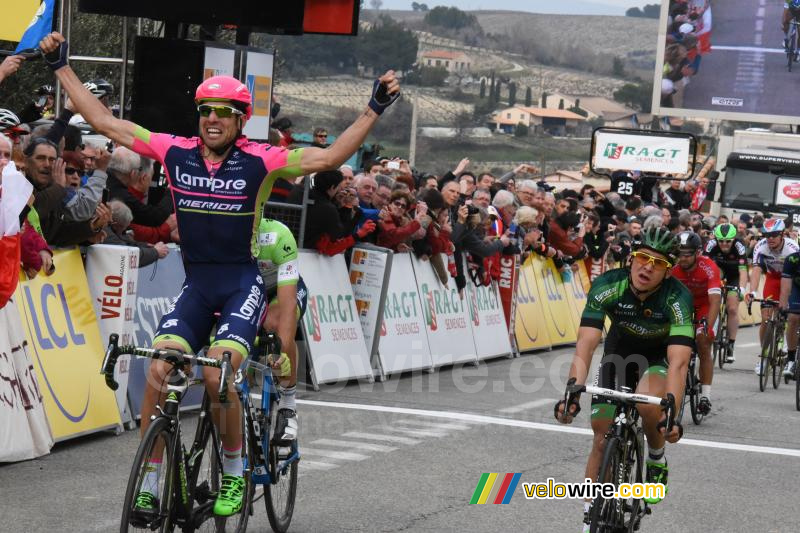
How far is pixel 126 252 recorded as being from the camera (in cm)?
1090

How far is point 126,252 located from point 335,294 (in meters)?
3.87

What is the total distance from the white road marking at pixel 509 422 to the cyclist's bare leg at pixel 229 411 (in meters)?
5.77

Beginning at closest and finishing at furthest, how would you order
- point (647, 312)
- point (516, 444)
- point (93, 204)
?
point (647, 312) → point (93, 204) → point (516, 444)

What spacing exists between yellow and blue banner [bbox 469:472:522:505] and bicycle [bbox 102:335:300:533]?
66.5 inches

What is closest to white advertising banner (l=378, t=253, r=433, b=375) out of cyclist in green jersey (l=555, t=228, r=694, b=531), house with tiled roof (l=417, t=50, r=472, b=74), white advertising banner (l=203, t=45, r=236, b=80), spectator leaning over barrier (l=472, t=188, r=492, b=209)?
spectator leaning over barrier (l=472, t=188, r=492, b=209)

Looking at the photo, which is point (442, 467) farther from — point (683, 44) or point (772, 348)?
point (683, 44)

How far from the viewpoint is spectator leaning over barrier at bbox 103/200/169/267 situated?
36.8 feet

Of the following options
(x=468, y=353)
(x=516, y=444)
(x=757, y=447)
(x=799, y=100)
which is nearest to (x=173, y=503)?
(x=516, y=444)

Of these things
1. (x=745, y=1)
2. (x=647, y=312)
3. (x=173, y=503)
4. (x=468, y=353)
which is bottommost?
(x=468, y=353)

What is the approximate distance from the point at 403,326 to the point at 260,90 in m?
3.28

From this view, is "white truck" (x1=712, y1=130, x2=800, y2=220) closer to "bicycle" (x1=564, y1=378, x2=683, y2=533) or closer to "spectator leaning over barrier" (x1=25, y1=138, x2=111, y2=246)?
"spectator leaning over barrier" (x1=25, y1=138, x2=111, y2=246)

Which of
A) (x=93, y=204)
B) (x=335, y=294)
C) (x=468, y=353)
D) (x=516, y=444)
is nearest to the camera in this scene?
(x=93, y=204)

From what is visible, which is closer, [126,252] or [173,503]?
[173,503]

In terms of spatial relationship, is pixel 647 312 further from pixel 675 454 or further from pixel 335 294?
pixel 335 294
